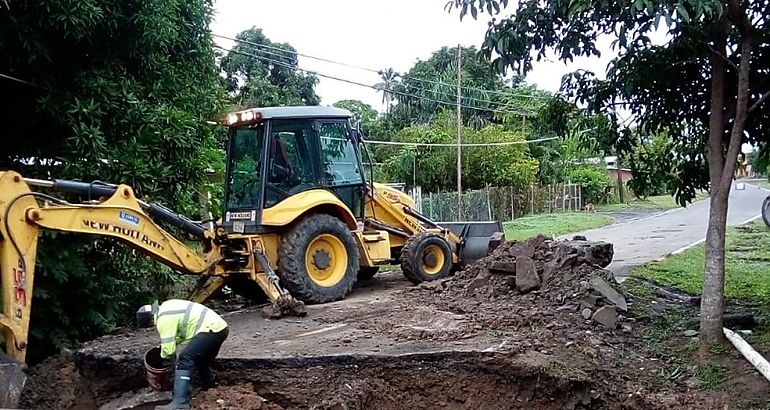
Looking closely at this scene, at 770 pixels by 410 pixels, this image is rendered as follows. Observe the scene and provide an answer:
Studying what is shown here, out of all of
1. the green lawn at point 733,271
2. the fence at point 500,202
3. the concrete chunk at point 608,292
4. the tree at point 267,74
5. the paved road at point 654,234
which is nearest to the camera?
the concrete chunk at point 608,292

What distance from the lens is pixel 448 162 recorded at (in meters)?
33.8

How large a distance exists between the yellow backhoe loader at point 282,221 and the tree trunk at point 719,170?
432 cm

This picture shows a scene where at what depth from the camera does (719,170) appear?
24.7ft

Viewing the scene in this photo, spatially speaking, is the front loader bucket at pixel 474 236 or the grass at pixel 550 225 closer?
the front loader bucket at pixel 474 236

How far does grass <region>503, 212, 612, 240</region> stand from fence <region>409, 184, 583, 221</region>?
111cm

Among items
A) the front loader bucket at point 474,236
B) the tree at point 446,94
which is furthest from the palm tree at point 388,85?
the front loader bucket at point 474,236

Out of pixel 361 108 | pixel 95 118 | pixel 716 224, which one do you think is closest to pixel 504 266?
pixel 716 224

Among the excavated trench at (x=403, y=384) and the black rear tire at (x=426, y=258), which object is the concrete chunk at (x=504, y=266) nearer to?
the black rear tire at (x=426, y=258)

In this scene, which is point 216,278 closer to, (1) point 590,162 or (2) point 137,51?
(2) point 137,51

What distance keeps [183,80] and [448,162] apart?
944 inches

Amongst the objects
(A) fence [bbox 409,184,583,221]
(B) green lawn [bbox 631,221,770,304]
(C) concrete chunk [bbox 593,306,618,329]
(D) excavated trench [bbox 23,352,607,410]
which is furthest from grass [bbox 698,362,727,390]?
(A) fence [bbox 409,184,583,221]

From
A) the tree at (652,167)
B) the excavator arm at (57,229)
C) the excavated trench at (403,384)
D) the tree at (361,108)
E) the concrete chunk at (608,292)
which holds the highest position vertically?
the tree at (361,108)

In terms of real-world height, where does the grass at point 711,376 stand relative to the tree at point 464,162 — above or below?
below

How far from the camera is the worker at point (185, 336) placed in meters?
6.45
